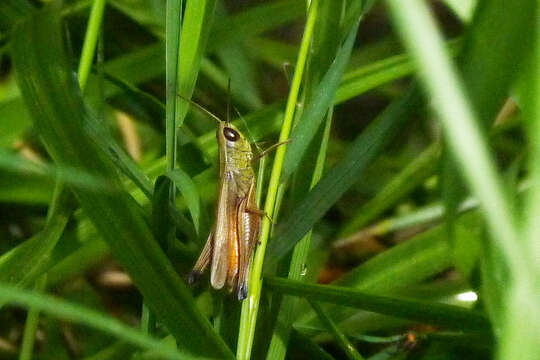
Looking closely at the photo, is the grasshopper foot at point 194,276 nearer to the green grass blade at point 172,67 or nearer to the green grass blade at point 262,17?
the green grass blade at point 172,67

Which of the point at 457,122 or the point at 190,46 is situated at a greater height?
the point at 190,46

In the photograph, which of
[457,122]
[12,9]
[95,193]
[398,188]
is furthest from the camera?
[398,188]

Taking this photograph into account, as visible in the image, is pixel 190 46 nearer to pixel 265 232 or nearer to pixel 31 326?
pixel 265 232

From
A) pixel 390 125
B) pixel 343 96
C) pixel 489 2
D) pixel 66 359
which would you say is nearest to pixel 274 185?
pixel 390 125

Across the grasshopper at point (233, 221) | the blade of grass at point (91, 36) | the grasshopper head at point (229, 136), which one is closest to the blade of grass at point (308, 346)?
the grasshopper at point (233, 221)

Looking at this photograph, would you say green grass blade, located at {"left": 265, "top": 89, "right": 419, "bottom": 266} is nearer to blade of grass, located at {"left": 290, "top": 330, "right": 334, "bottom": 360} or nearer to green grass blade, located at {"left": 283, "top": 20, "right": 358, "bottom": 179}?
green grass blade, located at {"left": 283, "top": 20, "right": 358, "bottom": 179}

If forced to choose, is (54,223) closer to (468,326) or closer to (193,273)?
(193,273)

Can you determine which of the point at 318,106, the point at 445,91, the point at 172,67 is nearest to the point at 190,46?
the point at 172,67

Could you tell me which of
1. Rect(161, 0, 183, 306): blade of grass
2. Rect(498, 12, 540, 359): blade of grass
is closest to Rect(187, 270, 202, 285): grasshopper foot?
Rect(161, 0, 183, 306): blade of grass
